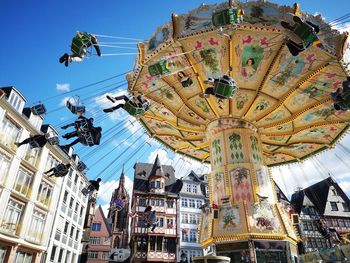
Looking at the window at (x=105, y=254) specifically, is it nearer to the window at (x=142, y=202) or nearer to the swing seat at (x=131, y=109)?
the window at (x=142, y=202)

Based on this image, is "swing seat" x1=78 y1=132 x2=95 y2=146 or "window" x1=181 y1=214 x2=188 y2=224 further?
"window" x1=181 y1=214 x2=188 y2=224

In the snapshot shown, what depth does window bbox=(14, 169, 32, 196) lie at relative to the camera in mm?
23661

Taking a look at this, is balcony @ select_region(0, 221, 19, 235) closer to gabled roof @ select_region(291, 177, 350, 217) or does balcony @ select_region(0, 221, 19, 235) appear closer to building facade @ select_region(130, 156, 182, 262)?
building facade @ select_region(130, 156, 182, 262)

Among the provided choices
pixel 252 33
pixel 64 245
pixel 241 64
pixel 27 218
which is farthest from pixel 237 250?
pixel 64 245

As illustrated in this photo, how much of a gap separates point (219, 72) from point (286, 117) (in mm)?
4926

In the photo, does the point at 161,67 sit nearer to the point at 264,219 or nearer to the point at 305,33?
the point at 305,33

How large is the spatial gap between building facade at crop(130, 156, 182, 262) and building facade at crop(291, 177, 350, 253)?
19.8m

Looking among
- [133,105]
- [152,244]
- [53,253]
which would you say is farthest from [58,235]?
[133,105]

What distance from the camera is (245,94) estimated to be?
13758mm

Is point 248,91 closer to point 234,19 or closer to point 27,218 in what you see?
point 234,19

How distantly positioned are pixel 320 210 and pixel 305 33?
44.5m

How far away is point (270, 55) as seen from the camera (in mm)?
11789

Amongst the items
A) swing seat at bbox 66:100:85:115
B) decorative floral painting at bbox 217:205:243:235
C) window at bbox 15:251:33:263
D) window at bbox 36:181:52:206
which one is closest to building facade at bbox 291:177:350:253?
decorative floral painting at bbox 217:205:243:235

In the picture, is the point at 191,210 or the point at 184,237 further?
the point at 191,210
